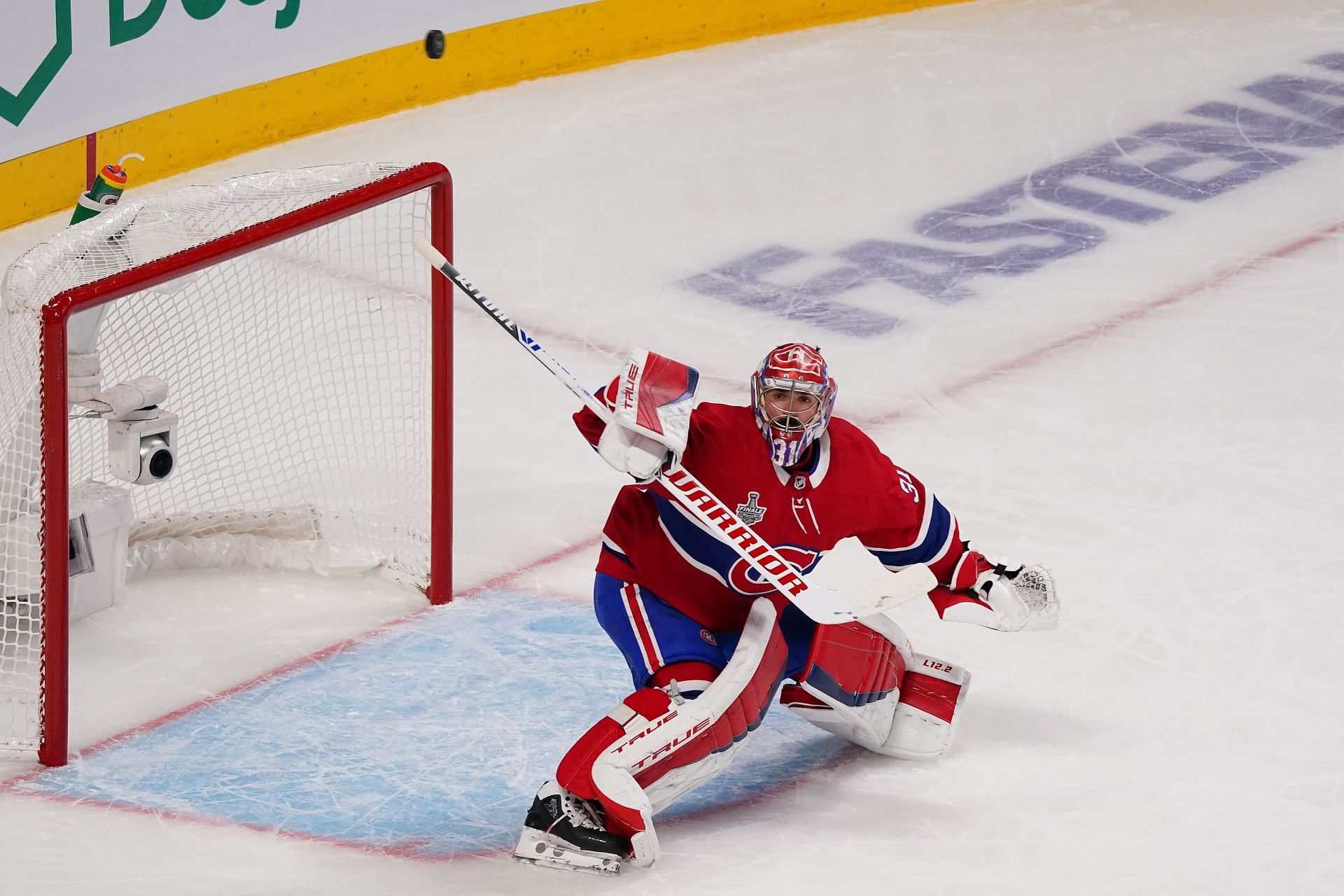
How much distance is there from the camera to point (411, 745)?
3.62 meters

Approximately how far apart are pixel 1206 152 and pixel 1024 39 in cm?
115

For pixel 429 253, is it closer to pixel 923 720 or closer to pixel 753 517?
pixel 753 517

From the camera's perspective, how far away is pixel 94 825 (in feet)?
10.9

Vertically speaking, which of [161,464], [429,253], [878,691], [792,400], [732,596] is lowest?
[878,691]

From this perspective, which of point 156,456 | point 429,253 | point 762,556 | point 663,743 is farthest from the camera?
point 156,456

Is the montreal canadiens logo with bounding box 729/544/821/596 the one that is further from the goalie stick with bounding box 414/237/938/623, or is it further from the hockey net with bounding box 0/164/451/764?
the hockey net with bounding box 0/164/451/764

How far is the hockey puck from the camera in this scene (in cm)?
660

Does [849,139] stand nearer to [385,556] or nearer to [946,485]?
[946,485]

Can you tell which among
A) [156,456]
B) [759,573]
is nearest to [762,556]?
[759,573]

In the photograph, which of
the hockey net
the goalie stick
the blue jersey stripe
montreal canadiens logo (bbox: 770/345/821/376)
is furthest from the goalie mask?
the hockey net

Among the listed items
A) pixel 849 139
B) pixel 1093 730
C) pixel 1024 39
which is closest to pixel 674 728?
pixel 1093 730

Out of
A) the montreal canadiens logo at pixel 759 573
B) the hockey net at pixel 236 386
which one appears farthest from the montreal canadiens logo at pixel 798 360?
the hockey net at pixel 236 386

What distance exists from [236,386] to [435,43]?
2.35 metres

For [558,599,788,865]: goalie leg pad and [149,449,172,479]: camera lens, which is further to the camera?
[149,449,172,479]: camera lens
